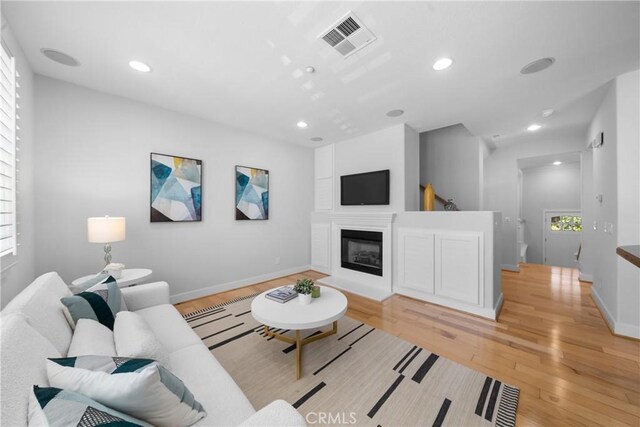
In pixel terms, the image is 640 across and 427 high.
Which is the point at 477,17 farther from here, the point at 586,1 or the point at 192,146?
the point at 192,146

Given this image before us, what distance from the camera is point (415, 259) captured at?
3.44 meters

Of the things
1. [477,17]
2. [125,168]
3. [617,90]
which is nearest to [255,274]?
[125,168]

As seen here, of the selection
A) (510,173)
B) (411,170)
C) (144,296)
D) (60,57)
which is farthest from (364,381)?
(510,173)

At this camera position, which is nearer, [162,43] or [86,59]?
[162,43]

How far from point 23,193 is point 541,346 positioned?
4827 millimetres

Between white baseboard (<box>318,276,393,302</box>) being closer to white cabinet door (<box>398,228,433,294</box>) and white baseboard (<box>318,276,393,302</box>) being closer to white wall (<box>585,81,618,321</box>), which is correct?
white cabinet door (<box>398,228,433,294</box>)

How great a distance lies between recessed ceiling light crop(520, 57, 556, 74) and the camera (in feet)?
6.89

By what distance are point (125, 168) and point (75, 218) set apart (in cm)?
72

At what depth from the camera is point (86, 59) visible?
211cm

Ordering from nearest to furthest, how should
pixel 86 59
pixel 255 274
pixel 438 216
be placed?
pixel 86 59
pixel 438 216
pixel 255 274

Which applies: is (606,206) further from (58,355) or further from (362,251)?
(58,355)

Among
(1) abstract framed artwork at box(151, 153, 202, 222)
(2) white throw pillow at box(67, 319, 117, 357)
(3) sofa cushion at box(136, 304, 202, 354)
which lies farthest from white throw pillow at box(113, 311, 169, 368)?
(1) abstract framed artwork at box(151, 153, 202, 222)

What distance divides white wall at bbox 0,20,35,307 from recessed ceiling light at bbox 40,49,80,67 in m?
0.16

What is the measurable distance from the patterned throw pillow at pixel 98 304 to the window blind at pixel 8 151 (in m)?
0.65
